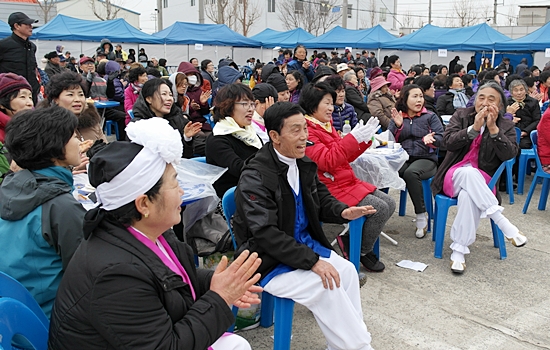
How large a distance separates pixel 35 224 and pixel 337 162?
2328mm

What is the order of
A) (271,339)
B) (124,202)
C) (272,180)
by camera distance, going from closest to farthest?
(124,202) → (272,180) → (271,339)

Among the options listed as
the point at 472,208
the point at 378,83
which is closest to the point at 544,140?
the point at 472,208

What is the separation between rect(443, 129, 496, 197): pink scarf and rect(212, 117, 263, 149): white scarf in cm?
175

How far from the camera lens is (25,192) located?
2.01 m

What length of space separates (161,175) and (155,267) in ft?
1.02

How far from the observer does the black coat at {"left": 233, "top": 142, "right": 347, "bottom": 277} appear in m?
2.62

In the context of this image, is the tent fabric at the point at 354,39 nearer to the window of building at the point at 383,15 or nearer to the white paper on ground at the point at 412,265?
the white paper on ground at the point at 412,265

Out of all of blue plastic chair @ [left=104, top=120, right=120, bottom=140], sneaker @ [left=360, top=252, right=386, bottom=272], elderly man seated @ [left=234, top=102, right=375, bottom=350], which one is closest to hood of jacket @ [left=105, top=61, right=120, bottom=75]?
blue plastic chair @ [left=104, top=120, right=120, bottom=140]

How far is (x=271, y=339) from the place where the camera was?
306 centimetres

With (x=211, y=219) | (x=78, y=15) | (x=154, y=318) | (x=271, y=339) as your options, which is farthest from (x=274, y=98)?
(x=78, y=15)

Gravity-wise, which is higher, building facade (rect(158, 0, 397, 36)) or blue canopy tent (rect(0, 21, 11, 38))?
building facade (rect(158, 0, 397, 36))

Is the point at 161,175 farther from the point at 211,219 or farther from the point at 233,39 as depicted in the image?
the point at 233,39

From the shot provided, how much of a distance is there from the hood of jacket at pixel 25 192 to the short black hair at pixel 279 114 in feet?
4.19

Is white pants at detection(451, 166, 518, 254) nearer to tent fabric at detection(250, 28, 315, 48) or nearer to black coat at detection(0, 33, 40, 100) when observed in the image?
black coat at detection(0, 33, 40, 100)
